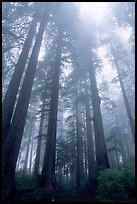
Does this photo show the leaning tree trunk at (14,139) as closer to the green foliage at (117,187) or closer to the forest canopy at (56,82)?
the forest canopy at (56,82)

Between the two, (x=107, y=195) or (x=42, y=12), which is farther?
(x=42, y=12)

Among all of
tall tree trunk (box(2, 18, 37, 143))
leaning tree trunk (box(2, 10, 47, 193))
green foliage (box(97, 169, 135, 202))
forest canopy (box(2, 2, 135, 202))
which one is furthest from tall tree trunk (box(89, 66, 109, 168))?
tall tree trunk (box(2, 18, 37, 143))

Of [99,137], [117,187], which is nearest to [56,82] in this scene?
[99,137]

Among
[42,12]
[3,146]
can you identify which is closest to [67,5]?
[42,12]

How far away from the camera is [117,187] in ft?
30.1

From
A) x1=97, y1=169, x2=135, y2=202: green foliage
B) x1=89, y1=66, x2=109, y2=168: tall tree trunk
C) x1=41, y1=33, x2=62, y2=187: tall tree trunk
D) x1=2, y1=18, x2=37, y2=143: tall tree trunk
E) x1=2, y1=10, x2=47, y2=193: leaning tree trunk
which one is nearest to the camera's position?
x1=2, y1=10, x2=47, y2=193: leaning tree trunk

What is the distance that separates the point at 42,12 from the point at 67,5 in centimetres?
250

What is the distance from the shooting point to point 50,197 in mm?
10234

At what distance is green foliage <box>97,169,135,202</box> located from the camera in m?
8.84

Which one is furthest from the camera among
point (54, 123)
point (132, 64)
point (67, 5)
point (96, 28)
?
point (132, 64)

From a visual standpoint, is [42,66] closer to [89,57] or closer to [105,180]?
[89,57]

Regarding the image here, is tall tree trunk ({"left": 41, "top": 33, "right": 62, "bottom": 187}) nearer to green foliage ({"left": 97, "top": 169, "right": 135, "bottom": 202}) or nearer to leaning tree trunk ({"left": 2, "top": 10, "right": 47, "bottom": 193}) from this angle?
leaning tree trunk ({"left": 2, "top": 10, "right": 47, "bottom": 193})

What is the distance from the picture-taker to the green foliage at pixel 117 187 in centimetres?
884

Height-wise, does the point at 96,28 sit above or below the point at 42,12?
above
